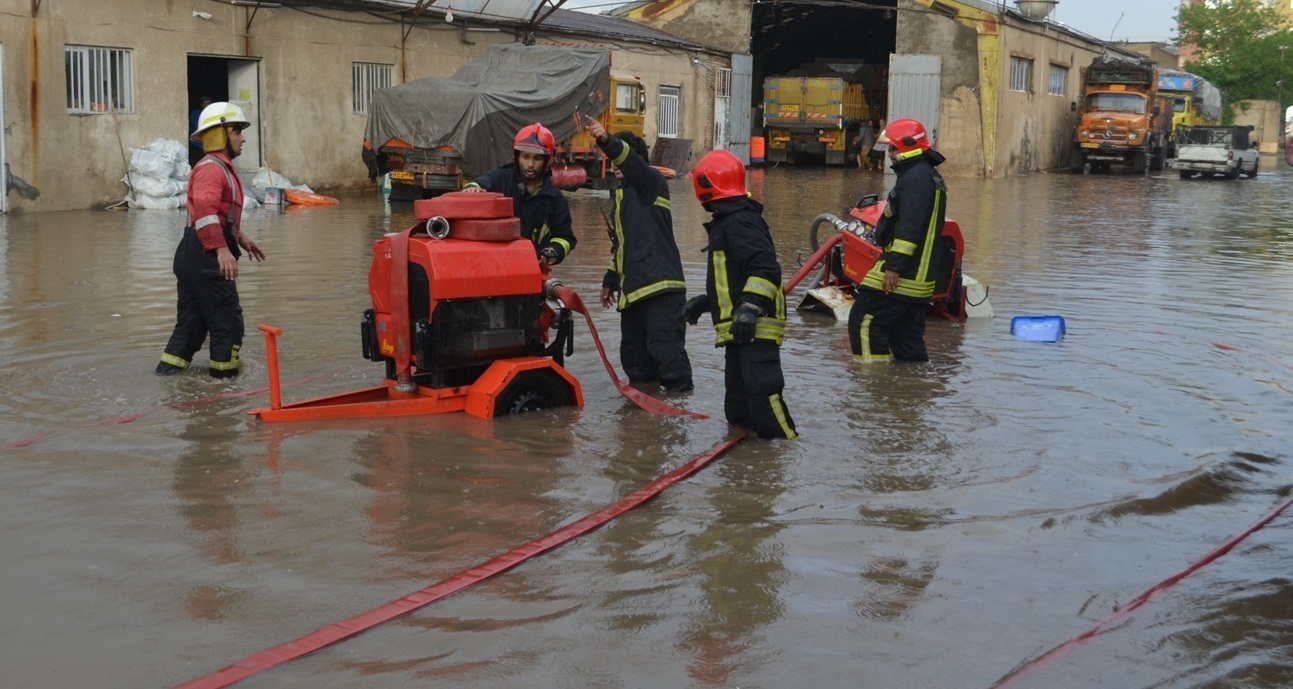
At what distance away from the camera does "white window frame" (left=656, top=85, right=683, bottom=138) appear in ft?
113

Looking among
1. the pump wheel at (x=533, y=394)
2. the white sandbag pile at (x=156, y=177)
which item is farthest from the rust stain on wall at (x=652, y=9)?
the pump wheel at (x=533, y=394)

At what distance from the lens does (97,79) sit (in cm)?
1995

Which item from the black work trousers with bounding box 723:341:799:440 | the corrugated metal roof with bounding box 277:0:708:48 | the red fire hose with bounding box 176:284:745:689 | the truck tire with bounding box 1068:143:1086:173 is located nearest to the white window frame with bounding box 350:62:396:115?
the corrugated metal roof with bounding box 277:0:708:48

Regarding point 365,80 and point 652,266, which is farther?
point 365,80

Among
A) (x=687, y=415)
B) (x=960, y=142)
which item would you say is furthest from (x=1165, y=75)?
(x=687, y=415)

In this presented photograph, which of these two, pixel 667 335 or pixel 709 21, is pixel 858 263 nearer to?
pixel 667 335

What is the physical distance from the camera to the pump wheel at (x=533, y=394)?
6.61m

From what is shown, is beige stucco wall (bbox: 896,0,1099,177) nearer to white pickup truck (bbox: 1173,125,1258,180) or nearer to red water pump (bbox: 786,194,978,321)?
white pickup truck (bbox: 1173,125,1258,180)

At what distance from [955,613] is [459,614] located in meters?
1.54

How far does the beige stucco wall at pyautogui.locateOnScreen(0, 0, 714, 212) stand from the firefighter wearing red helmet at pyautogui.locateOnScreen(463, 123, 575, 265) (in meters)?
13.7

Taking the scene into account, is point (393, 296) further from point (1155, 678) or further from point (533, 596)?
point (1155, 678)

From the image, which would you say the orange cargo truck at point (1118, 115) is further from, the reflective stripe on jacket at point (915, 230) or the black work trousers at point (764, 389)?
the black work trousers at point (764, 389)

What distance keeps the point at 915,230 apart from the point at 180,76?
1633 cm

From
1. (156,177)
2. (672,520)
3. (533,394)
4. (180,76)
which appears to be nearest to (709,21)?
(180,76)
